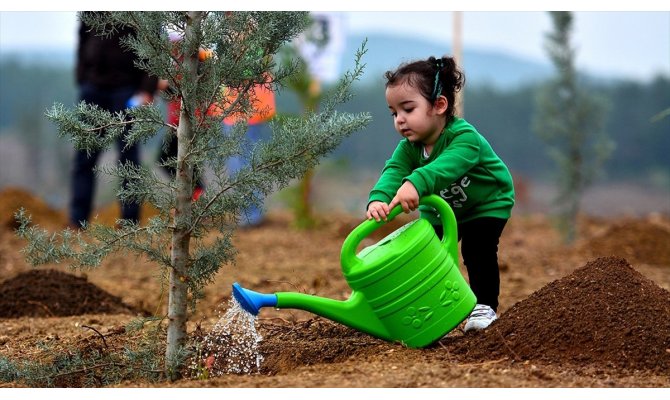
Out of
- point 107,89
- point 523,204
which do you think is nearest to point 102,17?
point 107,89

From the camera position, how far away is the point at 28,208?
10461mm

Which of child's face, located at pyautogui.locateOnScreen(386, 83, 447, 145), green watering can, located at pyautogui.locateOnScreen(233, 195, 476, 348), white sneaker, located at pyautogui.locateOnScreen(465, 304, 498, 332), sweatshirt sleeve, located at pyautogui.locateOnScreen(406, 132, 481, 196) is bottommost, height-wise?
white sneaker, located at pyautogui.locateOnScreen(465, 304, 498, 332)

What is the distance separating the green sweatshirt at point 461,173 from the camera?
3.77m

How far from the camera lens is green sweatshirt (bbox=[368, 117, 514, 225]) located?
3.77 m

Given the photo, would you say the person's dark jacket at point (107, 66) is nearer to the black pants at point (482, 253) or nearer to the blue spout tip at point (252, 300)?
the black pants at point (482, 253)

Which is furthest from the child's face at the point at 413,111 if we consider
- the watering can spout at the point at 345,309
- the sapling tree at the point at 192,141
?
the watering can spout at the point at 345,309

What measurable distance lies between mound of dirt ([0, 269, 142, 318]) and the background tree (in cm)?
484

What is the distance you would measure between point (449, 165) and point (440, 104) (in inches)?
12.1

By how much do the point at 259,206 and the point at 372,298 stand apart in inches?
21.7

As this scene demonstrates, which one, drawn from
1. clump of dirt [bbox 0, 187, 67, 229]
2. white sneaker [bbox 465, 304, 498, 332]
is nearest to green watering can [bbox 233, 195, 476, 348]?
white sneaker [bbox 465, 304, 498, 332]

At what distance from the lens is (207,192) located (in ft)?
11.7

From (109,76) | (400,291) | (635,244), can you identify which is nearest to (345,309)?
(400,291)

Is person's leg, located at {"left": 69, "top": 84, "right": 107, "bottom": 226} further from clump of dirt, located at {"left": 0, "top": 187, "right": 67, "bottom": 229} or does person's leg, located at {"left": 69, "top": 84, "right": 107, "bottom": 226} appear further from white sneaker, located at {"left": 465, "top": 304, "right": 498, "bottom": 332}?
white sneaker, located at {"left": 465, "top": 304, "right": 498, "bottom": 332}

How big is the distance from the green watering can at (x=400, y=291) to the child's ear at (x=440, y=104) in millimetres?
425
